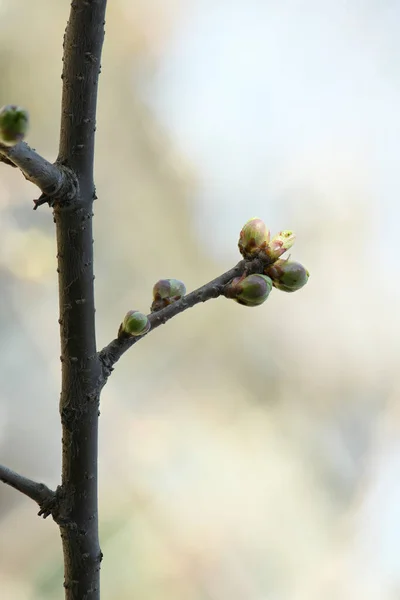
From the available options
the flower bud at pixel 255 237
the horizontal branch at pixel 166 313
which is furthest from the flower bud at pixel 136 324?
the flower bud at pixel 255 237

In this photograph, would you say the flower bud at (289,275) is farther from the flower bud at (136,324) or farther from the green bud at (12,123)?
the green bud at (12,123)

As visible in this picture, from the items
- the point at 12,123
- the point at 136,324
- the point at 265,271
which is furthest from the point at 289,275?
the point at 12,123

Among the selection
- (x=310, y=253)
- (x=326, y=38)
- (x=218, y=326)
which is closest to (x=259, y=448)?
(x=218, y=326)

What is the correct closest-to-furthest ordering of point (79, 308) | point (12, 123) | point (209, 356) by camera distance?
point (12, 123) → point (79, 308) → point (209, 356)

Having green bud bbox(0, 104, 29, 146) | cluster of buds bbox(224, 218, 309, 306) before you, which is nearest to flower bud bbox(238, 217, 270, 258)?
cluster of buds bbox(224, 218, 309, 306)

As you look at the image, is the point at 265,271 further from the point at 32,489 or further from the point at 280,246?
the point at 32,489

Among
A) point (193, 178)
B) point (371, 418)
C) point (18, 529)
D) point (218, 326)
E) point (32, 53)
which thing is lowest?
point (18, 529)

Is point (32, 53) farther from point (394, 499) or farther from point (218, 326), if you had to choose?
point (394, 499)
